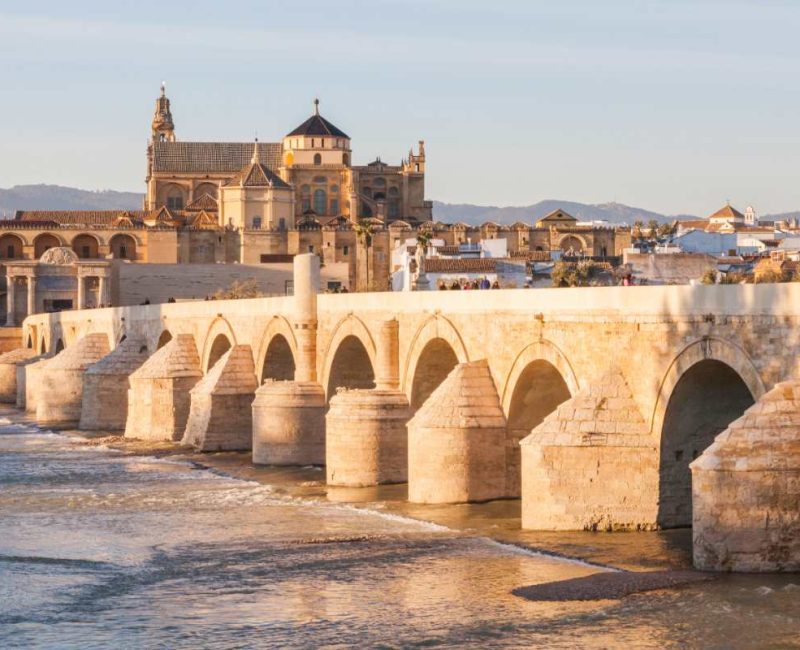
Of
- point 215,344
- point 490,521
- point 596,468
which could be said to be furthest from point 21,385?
point 596,468

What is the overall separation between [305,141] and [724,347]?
115164mm

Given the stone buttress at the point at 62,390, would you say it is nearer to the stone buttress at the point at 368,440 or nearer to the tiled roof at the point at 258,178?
the stone buttress at the point at 368,440

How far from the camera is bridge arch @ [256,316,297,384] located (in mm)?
42375

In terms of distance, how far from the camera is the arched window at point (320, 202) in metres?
134

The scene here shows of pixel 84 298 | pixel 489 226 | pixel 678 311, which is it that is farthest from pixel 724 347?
pixel 489 226

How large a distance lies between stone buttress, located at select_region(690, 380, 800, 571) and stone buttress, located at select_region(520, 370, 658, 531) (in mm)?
3456

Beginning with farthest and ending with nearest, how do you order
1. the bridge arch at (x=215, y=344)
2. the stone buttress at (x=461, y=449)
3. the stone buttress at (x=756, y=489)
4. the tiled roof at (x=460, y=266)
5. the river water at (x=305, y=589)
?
the tiled roof at (x=460, y=266), the bridge arch at (x=215, y=344), the stone buttress at (x=461, y=449), the stone buttress at (x=756, y=489), the river water at (x=305, y=589)

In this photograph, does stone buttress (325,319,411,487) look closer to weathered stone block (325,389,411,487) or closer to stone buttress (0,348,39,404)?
weathered stone block (325,389,411,487)

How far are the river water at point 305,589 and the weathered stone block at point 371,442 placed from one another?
165 cm

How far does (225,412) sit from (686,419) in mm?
20023

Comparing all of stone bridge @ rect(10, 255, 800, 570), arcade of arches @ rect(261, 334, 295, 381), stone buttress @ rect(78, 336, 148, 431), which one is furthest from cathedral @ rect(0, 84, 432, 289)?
stone bridge @ rect(10, 255, 800, 570)

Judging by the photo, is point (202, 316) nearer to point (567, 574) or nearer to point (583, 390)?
point (583, 390)

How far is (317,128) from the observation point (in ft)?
449

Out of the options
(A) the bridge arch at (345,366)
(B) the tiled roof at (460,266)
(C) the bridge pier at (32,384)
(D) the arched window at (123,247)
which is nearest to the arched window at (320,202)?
(D) the arched window at (123,247)
